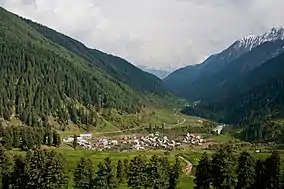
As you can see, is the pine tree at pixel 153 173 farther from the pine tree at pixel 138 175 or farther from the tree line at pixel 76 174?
the pine tree at pixel 138 175

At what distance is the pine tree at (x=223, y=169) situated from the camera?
109938 mm

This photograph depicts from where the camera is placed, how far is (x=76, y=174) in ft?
458

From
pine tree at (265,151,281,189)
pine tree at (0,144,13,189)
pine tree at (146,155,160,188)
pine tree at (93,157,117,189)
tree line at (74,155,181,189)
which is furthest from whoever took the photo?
pine tree at (0,144,13,189)

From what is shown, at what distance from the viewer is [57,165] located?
420 feet

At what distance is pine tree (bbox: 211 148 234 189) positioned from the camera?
10994 centimetres

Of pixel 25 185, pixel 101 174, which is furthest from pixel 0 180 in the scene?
pixel 101 174

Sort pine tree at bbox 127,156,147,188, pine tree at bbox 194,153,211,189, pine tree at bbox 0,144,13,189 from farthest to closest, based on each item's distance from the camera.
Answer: pine tree at bbox 0,144,13,189
pine tree at bbox 127,156,147,188
pine tree at bbox 194,153,211,189

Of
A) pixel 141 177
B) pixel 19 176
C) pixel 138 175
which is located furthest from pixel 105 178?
pixel 19 176

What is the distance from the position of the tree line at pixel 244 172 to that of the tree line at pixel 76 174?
2020 cm

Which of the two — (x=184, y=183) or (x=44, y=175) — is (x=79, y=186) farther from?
(x=184, y=183)

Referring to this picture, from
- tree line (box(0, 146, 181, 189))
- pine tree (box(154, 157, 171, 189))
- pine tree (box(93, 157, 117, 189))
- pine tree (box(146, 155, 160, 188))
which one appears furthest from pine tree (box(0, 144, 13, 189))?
pine tree (box(154, 157, 171, 189))

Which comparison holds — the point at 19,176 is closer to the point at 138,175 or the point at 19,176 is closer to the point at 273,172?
the point at 138,175

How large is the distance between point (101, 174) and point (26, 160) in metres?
20.7

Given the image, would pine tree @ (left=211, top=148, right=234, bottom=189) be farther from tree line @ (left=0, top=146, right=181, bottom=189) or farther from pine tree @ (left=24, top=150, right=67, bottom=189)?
pine tree @ (left=24, top=150, right=67, bottom=189)
